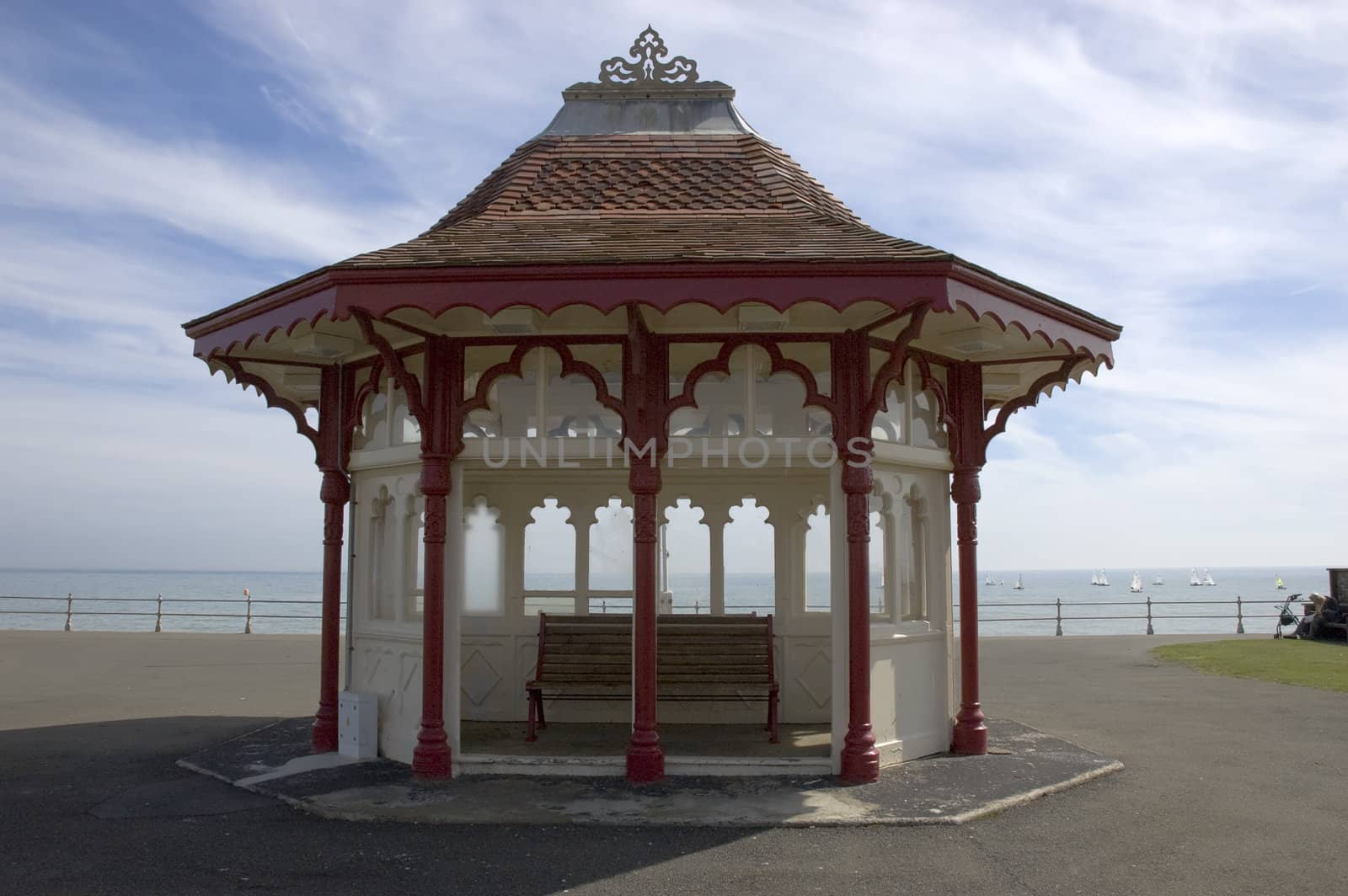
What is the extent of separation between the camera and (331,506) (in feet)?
30.3

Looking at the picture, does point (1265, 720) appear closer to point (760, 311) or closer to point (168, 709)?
point (760, 311)

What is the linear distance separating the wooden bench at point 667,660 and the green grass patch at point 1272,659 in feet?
25.5

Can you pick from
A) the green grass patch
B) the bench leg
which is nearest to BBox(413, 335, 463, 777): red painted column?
the bench leg

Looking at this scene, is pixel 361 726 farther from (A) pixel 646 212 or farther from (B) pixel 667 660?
(A) pixel 646 212

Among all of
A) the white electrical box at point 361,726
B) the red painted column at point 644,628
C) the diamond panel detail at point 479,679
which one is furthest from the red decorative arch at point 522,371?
the diamond panel detail at point 479,679

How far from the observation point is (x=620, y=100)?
10.4 meters

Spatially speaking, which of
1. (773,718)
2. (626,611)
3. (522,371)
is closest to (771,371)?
(522,371)

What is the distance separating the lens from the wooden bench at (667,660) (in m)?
9.43

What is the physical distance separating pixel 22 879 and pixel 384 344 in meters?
3.84

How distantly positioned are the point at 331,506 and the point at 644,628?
10.3ft

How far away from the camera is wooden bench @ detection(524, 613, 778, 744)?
9.43 metres

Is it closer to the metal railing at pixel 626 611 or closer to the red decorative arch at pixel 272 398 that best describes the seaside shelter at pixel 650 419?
the red decorative arch at pixel 272 398

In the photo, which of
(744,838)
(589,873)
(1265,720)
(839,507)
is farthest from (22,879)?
(1265,720)

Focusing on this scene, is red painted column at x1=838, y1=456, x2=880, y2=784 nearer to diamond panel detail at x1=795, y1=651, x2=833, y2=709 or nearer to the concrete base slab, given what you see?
the concrete base slab
